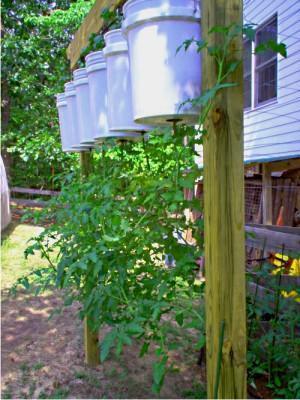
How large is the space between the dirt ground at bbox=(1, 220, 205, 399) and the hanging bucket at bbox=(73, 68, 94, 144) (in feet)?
3.27

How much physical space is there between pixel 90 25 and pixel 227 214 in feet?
6.36

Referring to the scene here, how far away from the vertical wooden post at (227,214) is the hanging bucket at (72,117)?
54.1 inches

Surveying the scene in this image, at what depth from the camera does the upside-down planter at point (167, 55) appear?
1186mm

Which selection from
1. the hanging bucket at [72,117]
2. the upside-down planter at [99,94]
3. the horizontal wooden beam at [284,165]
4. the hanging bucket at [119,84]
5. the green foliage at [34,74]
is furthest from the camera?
the green foliage at [34,74]

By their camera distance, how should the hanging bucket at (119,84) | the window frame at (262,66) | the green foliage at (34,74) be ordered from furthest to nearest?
the green foliage at (34,74) → the window frame at (262,66) → the hanging bucket at (119,84)

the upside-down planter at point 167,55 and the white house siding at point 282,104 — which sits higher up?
the white house siding at point 282,104

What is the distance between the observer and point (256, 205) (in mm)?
7637

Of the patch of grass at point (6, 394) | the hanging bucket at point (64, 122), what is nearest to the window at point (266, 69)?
the hanging bucket at point (64, 122)

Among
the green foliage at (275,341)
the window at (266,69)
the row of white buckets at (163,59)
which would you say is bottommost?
the green foliage at (275,341)

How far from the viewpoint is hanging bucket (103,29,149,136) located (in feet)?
5.12

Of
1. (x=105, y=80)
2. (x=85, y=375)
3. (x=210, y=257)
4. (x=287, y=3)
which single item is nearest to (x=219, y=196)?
(x=210, y=257)

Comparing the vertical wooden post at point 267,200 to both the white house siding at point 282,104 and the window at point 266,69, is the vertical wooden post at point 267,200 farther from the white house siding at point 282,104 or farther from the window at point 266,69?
the window at point 266,69

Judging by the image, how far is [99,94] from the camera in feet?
6.12

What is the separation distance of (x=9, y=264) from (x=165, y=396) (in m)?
4.08
